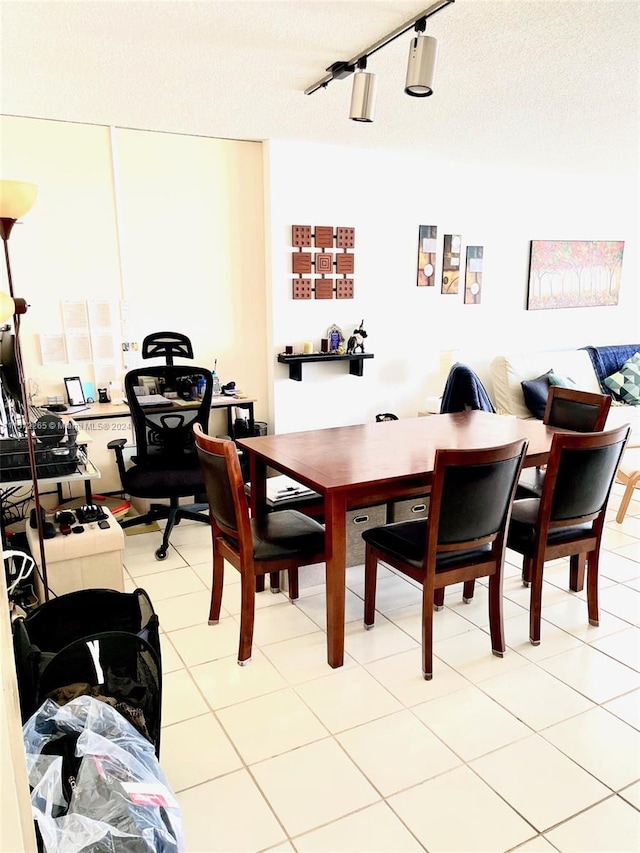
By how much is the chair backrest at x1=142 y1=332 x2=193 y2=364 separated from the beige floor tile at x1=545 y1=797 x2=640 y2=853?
3465mm

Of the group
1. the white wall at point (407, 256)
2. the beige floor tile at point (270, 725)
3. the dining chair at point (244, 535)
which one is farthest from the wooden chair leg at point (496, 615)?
the white wall at point (407, 256)

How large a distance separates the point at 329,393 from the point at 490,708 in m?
3.32

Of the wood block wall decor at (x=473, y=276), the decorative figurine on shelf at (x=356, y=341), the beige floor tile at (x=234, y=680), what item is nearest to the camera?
the beige floor tile at (x=234, y=680)

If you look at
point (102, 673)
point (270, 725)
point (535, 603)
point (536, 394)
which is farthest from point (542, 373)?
point (102, 673)

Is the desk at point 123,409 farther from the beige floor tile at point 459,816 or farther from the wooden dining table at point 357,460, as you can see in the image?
the beige floor tile at point 459,816

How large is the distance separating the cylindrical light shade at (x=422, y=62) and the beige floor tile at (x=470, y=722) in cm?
234

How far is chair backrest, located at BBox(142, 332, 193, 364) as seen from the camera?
433cm

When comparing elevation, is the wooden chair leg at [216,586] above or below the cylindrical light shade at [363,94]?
below

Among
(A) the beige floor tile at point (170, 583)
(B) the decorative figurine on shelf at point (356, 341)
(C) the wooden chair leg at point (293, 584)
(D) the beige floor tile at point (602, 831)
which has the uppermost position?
(B) the decorative figurine on shelf at point (356, 341)

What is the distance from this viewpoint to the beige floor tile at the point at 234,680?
2277 mm

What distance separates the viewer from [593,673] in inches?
94.7

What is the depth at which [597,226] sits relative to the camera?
6324 millimetres

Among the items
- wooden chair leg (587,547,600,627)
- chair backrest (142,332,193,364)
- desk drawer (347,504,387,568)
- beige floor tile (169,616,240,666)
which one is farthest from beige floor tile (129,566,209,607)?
wooden chair leg (587,547,600,627)

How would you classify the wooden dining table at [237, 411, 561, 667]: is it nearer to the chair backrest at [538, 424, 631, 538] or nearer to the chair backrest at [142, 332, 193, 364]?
the chair backrest at [538, 424, 631, 538]
